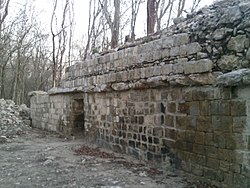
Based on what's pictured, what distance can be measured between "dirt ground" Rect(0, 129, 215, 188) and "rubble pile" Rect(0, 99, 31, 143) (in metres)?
2.26

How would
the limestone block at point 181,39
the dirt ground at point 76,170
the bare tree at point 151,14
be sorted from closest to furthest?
the dirt ground at point 76,170 → the limestone block at point 181,39 → the bare tree at point 151,14

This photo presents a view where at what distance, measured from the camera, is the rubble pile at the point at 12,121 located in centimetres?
1083

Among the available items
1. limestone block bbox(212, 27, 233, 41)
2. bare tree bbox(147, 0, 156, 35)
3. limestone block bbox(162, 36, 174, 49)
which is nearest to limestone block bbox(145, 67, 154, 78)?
limestone block bbox(162, 36, 174, 49)

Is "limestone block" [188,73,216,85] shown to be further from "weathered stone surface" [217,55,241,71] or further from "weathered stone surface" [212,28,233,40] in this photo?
"weathered stone surface" [212,28,233,40]

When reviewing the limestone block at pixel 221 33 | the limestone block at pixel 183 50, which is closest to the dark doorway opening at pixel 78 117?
the limestone block at pixel 183 50

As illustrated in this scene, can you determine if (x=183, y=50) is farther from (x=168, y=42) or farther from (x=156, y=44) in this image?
(x=156, y=44)

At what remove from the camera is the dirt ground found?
16.3ft

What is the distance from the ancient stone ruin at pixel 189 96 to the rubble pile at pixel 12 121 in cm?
423

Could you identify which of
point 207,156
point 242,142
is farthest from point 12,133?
point 242,142

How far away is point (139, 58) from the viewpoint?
6.55 m

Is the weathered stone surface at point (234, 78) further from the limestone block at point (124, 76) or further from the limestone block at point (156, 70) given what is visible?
the limestone block at point (124, 76)

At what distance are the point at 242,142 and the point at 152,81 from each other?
229 centimetres

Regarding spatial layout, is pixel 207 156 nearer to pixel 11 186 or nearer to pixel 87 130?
pixel 11 186

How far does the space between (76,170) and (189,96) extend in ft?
8.33
